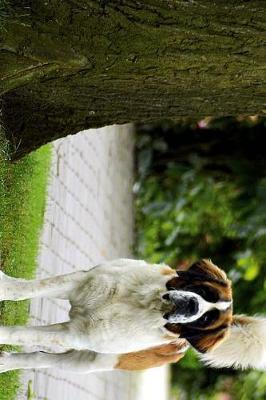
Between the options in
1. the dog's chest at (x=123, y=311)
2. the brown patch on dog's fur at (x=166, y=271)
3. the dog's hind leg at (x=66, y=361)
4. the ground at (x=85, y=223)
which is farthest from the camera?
the ground at (x=85, y=223)

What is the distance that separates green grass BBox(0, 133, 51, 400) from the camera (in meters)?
4.82

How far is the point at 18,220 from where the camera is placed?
17.3 feet

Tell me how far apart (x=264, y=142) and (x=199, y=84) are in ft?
17.8

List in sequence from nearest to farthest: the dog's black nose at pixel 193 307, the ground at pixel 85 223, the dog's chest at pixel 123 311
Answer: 1. the dog's black nose at pixel 193 307
2. the dog's chest at pixel 123 311
3. the ground at pixel 85 223

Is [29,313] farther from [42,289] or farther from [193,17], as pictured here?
[193,17]

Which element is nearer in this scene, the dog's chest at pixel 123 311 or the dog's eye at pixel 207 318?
the dog's eye at pixel 207 318

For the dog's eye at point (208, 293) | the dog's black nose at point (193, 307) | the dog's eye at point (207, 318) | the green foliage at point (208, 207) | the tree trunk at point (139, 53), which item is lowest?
the dog's eye at point (207, 318)

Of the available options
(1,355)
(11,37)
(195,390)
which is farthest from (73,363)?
(195,390)

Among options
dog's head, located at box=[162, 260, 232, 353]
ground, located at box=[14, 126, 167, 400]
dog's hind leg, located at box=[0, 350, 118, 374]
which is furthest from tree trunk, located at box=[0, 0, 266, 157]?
ground, located at box=[14, 126, 167, 400]

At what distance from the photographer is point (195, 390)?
10617mm

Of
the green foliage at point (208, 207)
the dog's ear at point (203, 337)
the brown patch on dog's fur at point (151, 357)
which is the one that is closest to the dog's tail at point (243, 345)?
the brown patch on dog's fur at point (151, 357)

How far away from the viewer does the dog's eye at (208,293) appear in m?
3.66

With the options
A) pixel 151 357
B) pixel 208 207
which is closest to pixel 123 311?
pixel 151 357

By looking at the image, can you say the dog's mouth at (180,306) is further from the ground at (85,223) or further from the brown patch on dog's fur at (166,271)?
the ground at (85,223)
